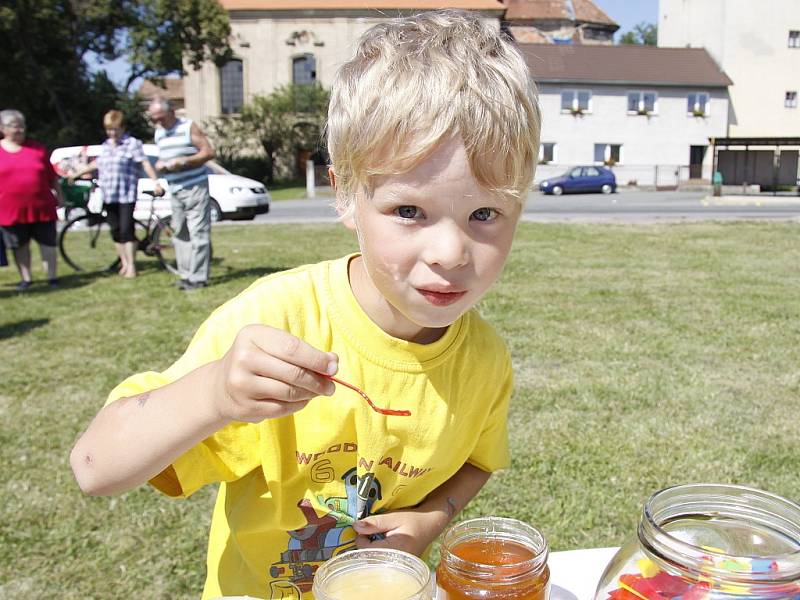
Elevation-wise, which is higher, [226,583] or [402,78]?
[402,78]

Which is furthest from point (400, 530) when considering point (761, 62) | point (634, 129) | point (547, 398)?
point (761, 62)

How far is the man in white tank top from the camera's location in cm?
695

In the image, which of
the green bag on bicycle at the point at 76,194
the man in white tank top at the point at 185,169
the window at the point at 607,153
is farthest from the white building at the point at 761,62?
A: the man in white tank top at the point at 185,169

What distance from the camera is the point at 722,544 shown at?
2.95ft

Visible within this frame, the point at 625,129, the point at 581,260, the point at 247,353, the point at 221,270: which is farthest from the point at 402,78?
the point at 625,129

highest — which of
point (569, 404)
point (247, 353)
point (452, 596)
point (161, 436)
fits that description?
point (247, 353)

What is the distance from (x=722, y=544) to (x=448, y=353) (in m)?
0.64

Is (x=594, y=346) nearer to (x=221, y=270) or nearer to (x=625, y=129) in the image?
(x=221, y=270)

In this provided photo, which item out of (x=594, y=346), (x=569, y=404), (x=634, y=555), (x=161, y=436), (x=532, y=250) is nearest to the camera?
(x=634, y=555)

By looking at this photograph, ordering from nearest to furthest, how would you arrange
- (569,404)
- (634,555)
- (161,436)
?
(634,555), (161,436), (569,404)

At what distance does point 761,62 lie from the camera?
129 feet

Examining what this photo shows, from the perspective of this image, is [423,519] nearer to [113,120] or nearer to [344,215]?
[344,215]

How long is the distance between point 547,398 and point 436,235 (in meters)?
3.42

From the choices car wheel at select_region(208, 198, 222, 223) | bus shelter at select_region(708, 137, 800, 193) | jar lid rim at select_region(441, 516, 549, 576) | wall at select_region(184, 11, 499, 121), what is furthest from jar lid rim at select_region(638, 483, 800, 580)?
bus shelter at select_region(708, 137, 800, 193)
